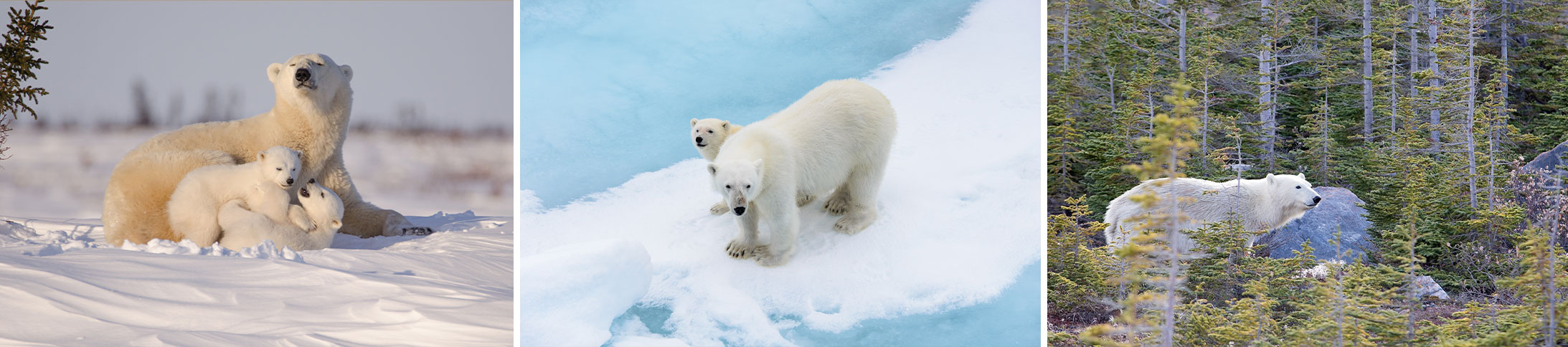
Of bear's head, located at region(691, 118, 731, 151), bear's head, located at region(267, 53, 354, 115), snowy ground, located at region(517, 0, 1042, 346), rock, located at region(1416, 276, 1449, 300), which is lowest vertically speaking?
rock, located at region(1416, 276, 1449, 300)

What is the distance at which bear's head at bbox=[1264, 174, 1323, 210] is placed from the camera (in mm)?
4105

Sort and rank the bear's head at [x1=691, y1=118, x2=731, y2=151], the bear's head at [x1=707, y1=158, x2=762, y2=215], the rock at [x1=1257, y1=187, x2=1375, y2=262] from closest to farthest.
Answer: the bear's head at [x1=707, y1=158, x2=762, y2=215]
the bear's head at [x1=691, y1=118, x2=731, y2=151]
the rock at [x1=1257, y1=187, x2=1375, y2=262]

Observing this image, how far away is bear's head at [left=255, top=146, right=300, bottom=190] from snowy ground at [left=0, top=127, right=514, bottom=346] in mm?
292

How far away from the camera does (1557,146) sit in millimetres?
4402

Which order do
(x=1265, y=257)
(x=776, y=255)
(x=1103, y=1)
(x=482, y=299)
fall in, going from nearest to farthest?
1. (x=776, y=255)
2. (x=482, y=299)
3. (x=1265, y=257)
4. (x=1103, y=1)

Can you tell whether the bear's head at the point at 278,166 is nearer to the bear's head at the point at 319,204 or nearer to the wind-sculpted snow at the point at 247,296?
the bear's head at the point at 319,204

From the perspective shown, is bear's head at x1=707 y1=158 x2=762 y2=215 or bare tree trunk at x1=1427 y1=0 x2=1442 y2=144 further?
bare tree trunk at x1=1427 y1=0 x2=1442 y2=144

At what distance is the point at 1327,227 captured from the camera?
4281 mm

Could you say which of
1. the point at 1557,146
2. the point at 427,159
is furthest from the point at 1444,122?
the point at 427,159

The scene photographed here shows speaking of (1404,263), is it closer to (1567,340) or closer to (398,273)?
(1567,340)

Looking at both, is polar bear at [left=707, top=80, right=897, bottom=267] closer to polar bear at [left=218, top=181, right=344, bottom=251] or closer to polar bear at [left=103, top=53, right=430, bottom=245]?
polar bear at [left=218, top=181, right=344, bottom=251]

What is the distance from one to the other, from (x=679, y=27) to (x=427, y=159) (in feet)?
11.7

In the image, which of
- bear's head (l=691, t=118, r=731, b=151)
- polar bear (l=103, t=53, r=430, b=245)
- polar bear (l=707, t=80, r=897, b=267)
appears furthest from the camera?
polar bear (l=103, t=53, r=430, b=245)

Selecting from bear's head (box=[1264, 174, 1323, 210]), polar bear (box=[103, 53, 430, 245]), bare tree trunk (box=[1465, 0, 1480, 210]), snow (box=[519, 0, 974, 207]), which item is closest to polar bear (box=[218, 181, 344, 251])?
polar bear (box=[103, 53, 430, 245])
